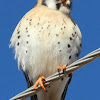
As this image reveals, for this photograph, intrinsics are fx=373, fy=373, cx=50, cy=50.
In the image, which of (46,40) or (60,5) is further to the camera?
(60,5)

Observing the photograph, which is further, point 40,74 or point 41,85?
point 40,74

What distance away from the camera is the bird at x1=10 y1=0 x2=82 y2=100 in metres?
6.60

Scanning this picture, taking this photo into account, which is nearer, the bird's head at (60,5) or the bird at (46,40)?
the bird at (46,40)

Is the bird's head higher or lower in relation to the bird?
higher

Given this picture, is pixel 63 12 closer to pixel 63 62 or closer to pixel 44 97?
pixel 63 62

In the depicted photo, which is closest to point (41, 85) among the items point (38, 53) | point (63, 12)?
point (38, 53)

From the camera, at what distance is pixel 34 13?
6.95 metres

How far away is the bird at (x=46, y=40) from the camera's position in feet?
21.7

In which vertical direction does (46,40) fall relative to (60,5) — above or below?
below

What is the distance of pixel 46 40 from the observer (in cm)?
657

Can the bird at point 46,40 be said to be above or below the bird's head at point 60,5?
below

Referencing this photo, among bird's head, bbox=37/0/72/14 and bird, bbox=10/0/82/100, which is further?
bird's head, bbox=37/0/72/14

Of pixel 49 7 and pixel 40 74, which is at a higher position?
pixel 49 7

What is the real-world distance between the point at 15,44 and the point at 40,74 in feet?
2.37
